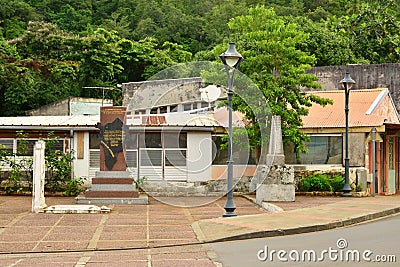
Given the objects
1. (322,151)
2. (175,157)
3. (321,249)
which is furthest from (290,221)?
(322,151)

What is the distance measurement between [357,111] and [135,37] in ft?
107

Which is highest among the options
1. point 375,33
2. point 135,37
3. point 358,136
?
point 135,37

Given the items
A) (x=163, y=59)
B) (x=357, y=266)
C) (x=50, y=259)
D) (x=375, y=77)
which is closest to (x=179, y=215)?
(x=50, y=259)

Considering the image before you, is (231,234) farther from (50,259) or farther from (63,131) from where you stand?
(63,131)

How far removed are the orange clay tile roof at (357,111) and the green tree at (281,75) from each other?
1.19 m

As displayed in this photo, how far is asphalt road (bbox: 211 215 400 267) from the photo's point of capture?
11242 millimetres

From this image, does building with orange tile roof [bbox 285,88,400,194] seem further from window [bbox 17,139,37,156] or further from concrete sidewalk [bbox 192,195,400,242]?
window [bbox 17,139,37,156]

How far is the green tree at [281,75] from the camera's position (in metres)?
25.9

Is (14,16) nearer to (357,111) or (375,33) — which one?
(375,33)

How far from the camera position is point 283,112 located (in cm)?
2572

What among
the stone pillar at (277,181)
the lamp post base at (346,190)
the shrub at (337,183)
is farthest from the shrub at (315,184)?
the stone pillar at (277,181)

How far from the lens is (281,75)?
26.6m

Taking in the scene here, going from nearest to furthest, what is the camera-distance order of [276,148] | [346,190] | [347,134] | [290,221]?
[290,221] → [276,148] → [347,134] → [346,190]

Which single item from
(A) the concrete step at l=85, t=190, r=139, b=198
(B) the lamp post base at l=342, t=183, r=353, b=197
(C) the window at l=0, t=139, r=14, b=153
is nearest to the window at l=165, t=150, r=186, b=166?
(A) the concrete step at l=85, t=190, r=139, b=198
